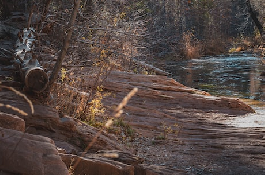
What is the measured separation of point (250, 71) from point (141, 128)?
39.6ft

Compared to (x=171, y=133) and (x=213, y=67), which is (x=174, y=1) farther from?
(x=171, y=133)

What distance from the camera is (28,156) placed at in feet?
10.1

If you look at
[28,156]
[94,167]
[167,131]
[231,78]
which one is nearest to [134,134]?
[167,131]

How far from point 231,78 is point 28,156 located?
14.7 metres

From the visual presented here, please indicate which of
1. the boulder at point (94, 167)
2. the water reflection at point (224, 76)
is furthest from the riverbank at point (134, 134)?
the water reflection at point (224, 76)

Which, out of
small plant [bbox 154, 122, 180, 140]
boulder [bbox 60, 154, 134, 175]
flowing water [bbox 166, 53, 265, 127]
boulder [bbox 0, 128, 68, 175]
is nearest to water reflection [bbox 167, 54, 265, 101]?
flowing water [bbox 166, 53, 265, 127]

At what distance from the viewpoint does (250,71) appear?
1831cm

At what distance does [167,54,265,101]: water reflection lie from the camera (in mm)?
13990

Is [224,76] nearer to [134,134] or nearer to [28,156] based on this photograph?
[134,134]

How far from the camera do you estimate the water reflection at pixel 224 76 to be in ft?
45.9

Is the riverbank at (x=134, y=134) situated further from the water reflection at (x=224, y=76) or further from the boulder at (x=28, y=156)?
the water reflection at (x=224, y=76)

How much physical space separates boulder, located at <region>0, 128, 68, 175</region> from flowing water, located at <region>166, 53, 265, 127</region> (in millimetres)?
5983

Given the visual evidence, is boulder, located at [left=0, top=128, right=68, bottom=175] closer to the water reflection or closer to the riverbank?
the riverbank

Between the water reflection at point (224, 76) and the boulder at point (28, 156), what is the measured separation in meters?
10.4
